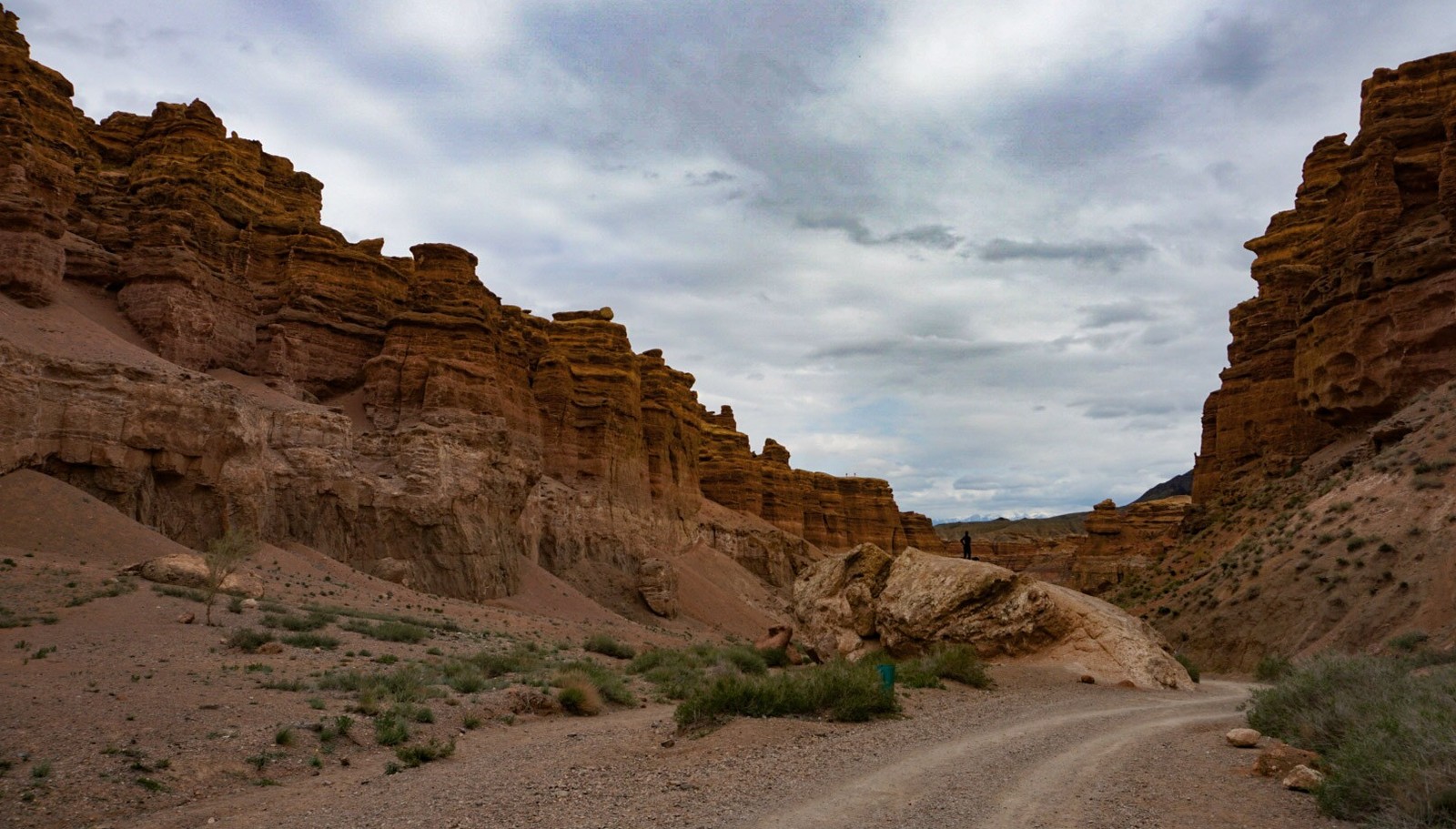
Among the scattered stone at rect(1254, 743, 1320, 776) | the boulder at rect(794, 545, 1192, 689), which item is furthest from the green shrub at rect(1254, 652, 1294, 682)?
the scattered stone at rect(1254, 743, 1320, 776)

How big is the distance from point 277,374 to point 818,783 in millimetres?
38247

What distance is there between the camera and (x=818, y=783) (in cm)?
876

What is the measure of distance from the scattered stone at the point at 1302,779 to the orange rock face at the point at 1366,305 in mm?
32874

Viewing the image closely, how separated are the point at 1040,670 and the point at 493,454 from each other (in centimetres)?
3235

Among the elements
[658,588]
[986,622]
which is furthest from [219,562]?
[658,588]

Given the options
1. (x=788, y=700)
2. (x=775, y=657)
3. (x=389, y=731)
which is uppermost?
(x=788, y=700)

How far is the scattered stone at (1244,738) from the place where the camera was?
10.2m

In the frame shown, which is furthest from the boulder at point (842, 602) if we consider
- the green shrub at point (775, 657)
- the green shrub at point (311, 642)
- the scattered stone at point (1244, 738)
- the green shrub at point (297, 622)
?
the green shrub at point (297, 622)

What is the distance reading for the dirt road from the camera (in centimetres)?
748

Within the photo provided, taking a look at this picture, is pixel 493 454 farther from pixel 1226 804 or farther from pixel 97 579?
pixel 1226 804

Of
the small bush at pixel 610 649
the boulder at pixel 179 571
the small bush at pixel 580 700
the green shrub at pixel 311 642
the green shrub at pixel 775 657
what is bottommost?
the small bush at pixel 610 649

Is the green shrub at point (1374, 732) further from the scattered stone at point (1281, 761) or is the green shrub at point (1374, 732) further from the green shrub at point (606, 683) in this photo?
the green shrub at point (606, 683)

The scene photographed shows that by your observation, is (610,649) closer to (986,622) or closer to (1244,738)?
(986,622)

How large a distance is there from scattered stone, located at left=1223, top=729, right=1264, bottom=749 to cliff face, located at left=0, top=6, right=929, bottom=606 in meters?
29.4
